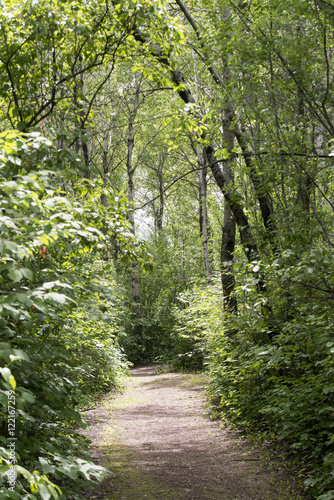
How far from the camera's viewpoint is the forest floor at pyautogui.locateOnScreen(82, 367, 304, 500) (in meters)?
4.31

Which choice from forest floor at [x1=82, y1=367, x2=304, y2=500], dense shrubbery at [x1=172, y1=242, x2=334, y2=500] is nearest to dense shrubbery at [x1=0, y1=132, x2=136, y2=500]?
forest floor at [x1=82, y1=367, x2=304, y2=500]

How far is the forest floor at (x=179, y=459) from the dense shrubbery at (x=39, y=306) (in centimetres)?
107

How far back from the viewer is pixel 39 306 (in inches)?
77.6

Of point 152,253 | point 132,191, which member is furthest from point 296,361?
point 132,191

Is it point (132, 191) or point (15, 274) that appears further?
point (132, 191)

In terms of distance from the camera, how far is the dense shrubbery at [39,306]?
6.56ft

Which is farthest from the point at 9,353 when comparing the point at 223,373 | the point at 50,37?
the point at 223,373

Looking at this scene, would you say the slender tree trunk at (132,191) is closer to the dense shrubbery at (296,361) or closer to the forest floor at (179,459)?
the forest floor at (179,459)

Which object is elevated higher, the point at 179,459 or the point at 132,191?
the point at 132,191

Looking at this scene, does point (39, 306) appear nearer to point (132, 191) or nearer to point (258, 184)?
point (258, 184)

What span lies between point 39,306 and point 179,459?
446cm

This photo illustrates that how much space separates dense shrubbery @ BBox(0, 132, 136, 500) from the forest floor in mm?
1074

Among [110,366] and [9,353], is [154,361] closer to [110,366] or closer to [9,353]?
[110,366]

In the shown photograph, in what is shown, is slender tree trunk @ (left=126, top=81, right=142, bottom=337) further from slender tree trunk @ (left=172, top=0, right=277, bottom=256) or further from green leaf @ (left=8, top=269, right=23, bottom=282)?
green leaf @ (left=8, top=269, right=23, bottom=282)
